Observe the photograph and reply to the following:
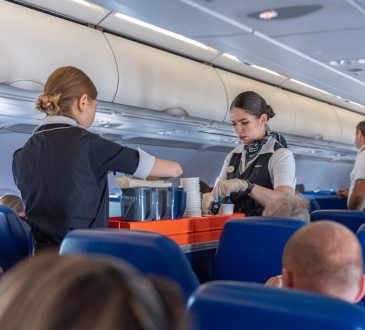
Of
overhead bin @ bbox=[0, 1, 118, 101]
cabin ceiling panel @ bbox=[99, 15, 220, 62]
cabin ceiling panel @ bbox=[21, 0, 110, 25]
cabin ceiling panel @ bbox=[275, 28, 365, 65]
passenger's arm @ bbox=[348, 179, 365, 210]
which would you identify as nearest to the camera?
overhead bin @ bbox=[0, 1, 118, 101]

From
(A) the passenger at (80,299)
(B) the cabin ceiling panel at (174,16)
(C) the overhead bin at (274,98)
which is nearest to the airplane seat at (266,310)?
(A) the passenger at (80,299)

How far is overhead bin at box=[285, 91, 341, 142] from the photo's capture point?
7.70 metres

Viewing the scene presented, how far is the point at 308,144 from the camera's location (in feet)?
27.2

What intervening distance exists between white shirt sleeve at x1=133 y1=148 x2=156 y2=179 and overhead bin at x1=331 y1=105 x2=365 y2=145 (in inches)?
290

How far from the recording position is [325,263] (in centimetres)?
151

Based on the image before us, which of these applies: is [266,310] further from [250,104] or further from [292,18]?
[292,18]

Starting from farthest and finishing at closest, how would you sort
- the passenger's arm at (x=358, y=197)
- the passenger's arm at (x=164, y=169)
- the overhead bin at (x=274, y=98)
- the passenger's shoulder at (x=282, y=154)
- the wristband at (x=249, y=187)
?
the overhead bin at (x=274, y=98)
the passenger's arm at (x=358, y=197)
the passenger's shoulder at (x=282, y=154)
the wristband at (x=249, y=187)
the passenger's arm at (x=164, y=169)

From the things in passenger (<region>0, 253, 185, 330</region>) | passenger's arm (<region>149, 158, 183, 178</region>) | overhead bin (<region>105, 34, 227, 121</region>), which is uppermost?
overhead bin (<region>105, 34, 227, 121</region>)

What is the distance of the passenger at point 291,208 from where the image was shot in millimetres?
2680

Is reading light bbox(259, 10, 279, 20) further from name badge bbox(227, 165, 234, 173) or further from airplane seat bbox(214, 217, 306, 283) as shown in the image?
airplane seat bbox(214, 217, 306, 283)

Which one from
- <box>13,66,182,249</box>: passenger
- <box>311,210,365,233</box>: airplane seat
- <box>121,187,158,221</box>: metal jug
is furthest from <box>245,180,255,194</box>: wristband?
<box>13,66,182,249</box>: passenger

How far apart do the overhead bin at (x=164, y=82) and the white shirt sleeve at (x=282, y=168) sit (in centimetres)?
174

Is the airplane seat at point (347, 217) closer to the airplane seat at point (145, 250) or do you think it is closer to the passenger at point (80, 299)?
the airplane seat at point (145, 250)

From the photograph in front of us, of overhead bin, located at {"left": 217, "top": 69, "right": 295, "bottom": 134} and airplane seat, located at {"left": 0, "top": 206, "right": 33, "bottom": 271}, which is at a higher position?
overhead bin, located at {"left": 217, "top": 69, "right": 295, "bottom": 134}
